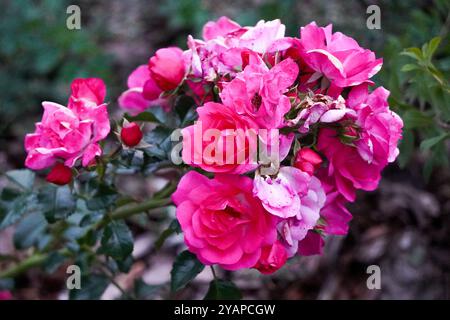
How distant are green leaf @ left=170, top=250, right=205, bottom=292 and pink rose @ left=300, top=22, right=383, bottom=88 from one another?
443 mm

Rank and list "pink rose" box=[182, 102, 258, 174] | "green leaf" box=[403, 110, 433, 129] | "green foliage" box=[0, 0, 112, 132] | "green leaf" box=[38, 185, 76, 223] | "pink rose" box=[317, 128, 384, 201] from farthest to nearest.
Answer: "green foliage" box=[0, 0, 112, 132], "green leaf" box=[403, 110, 433, 129], "green leaf" box=[38, 185, 76, 223], "pink rose" box=[317, 128, 384, 201], "pink rose" box=[182, 102, 258, 174]

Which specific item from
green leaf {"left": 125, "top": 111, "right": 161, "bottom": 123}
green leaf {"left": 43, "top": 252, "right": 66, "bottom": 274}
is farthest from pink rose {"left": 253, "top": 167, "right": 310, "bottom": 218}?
green leaf {"left": 43, "top": 252, "right": 66, "bottom": 274}

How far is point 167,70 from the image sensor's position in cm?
125

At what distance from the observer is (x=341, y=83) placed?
112 cm

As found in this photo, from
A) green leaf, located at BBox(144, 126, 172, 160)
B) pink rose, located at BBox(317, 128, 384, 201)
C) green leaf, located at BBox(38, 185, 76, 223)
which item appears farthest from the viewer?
green leaf, located at BBox(38, 185, 76, 223)

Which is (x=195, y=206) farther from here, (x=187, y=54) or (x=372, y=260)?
(x=372, y=260)

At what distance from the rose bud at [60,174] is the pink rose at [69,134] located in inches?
0.6

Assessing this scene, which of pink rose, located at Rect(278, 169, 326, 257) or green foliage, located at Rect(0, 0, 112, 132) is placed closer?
pink rose, located at Rect(278, 169, 326, 257)

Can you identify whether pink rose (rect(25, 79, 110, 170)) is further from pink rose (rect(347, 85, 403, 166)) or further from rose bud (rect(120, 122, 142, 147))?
pink rose (rect(347, 85, 403, 166))

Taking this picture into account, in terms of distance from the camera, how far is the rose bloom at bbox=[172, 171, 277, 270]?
1.06 metres

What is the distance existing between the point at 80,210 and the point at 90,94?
420mm

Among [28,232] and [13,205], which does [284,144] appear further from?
[28,232]

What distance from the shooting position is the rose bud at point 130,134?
1.18 m
